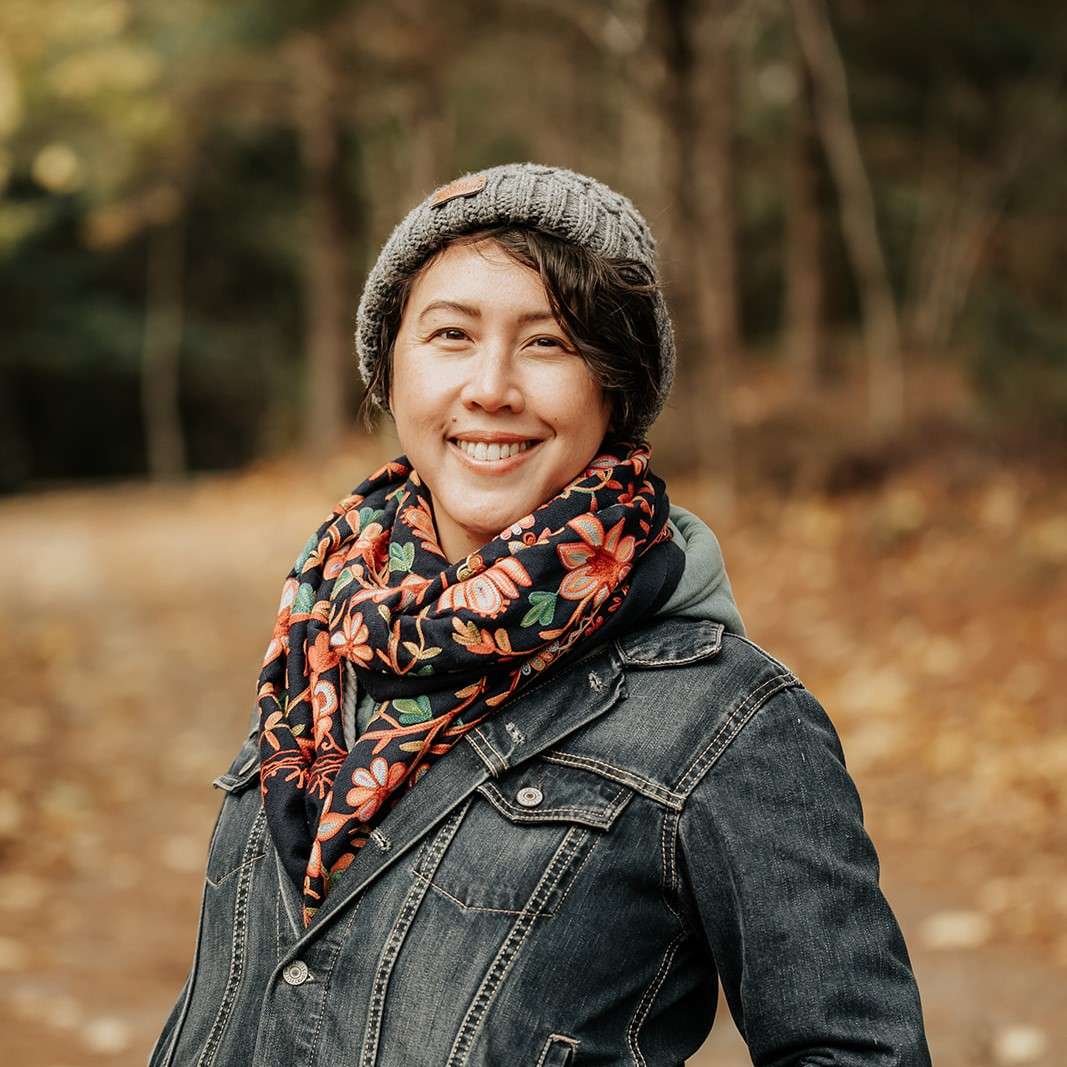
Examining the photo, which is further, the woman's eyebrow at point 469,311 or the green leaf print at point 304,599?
the green leaf print at point 304,599

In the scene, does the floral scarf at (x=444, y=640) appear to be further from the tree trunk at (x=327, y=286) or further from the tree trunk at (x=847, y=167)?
the tree trunk at (x=327, y=286)

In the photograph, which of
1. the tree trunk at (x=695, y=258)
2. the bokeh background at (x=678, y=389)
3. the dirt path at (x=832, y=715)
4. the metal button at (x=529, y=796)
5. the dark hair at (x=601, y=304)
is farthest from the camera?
the tree trunk at (x=695, y=258)

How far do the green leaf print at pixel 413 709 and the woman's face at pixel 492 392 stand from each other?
28 centimetres

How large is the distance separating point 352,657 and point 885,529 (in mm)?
8084

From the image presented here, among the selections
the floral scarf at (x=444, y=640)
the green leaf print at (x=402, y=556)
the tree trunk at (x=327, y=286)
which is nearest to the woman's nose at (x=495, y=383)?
the floral scarf at (x=444, y=640)

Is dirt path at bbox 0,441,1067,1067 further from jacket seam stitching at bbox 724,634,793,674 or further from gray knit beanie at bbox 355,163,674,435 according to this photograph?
gray knit beanie at bbox 355,163,674,435

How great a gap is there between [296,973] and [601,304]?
0.98m

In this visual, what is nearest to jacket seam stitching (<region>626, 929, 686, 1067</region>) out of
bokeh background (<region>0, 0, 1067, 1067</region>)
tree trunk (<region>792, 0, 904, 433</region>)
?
bokeh background (<region>0, 0, 1067, 1067</region>)

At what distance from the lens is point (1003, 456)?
9828mm

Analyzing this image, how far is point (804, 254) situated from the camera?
58.1ft

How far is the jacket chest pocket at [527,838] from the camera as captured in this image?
65.7 inches

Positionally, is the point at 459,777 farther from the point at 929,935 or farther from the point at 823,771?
the point at 929,935

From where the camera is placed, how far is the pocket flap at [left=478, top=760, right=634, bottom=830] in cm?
168

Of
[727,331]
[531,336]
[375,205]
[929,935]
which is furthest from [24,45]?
[375,205]
